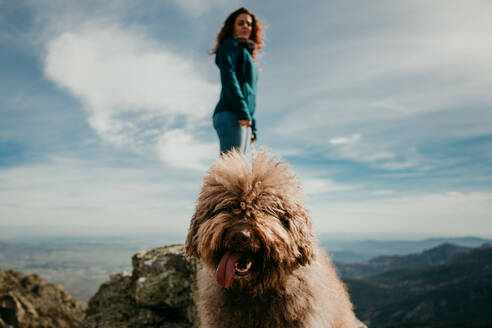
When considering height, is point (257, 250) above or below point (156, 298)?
above

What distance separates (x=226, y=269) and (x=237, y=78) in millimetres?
3973

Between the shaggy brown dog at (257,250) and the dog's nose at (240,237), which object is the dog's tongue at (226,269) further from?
the dog's nose at (240,237)

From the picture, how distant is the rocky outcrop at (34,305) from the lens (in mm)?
28219

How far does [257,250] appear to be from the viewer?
11.1 ft

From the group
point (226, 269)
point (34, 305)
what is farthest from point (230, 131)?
point (34, 305)

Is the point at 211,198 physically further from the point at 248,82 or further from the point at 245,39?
the point at 245,39

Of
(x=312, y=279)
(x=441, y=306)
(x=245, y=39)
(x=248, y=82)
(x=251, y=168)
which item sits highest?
(x=245, y=39)

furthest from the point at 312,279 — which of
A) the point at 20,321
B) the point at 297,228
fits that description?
the point at 20,321

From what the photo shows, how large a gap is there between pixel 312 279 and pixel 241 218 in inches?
51.9

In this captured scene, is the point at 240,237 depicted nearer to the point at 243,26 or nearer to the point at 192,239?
the point at 192,239

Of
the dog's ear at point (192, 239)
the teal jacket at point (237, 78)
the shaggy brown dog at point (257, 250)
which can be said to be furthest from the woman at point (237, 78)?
the dog's ear at point (192, 239)

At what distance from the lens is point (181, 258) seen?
7.78 m

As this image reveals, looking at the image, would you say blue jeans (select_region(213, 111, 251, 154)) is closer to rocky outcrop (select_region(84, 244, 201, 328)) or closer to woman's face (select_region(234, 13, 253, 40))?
woman's face (select_region(234, 13, 253, 40))

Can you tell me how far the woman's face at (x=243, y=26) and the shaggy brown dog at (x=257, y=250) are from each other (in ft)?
10.6
